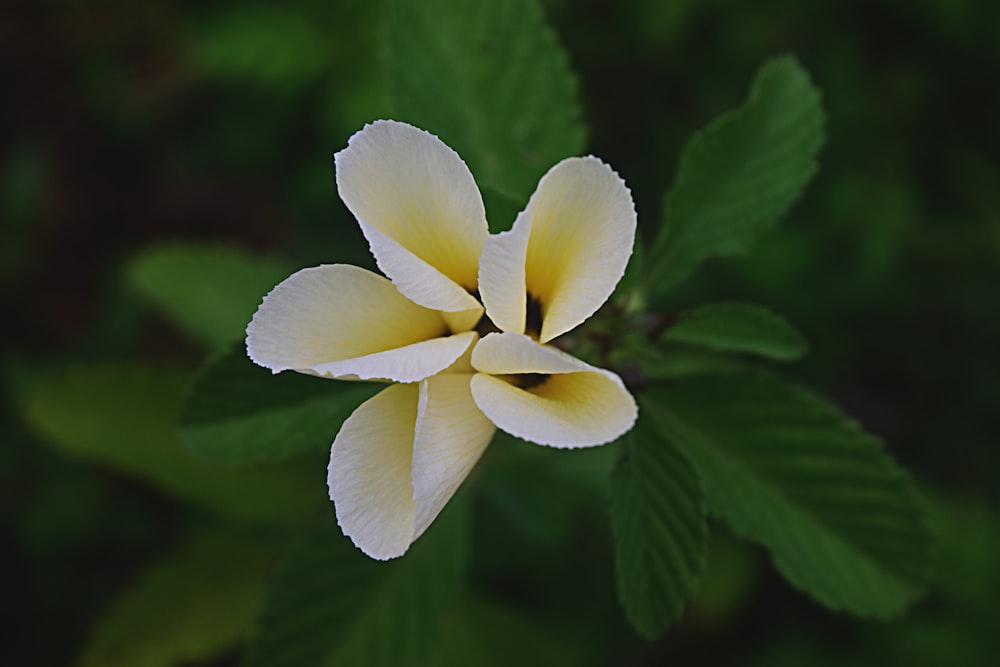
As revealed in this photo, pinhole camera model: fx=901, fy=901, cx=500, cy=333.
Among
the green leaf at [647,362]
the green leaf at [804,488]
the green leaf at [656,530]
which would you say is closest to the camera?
the green leaf at [656,530]

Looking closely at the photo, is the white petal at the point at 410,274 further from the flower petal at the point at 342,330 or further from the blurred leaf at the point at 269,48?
the blurred leaf at the point at 269,48

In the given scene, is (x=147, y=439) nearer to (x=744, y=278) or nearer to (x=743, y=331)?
(x=743, y=331)

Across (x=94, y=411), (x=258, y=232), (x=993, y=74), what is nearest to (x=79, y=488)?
(x=94, y=411)

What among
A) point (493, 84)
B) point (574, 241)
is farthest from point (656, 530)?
point (493, 84)

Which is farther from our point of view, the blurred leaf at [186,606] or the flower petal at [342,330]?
the blurred leaf at [186,606]

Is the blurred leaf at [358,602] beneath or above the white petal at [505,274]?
beneath

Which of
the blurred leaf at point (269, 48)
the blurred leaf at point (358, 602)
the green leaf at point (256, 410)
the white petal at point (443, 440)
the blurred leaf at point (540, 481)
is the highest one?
the white petal at point (443, 440)

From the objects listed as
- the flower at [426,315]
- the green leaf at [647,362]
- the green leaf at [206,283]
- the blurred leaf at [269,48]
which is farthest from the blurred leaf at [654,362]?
the blurred leaf at [269,48]
